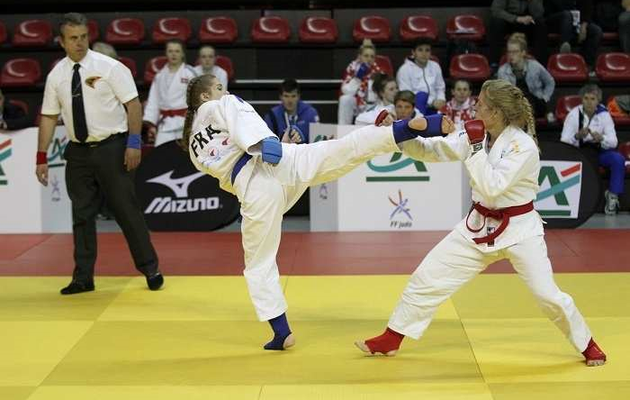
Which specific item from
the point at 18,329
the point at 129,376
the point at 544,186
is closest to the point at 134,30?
the point at 544,186

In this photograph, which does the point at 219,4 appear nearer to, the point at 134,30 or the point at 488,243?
the point at 134,30

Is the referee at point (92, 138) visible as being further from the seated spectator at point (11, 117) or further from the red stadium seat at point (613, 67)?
the red stadium seat at point (613, 67)

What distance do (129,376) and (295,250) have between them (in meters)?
3.90

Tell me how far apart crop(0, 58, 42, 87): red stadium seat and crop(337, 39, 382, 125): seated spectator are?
4.61m

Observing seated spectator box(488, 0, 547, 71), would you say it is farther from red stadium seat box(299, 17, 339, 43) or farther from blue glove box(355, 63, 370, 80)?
blue glove box(355, 63, 370, 80)

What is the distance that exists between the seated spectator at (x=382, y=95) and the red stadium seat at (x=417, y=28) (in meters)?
3.33

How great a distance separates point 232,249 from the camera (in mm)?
9484

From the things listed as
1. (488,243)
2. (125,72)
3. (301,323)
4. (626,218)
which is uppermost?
(125,72)

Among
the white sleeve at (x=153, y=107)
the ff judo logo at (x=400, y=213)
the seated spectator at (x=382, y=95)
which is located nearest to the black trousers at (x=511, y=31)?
the seated spectator at (x=382, y=95)

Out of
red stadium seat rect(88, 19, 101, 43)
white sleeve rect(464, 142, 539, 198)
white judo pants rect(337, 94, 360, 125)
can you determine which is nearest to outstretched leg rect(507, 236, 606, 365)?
white sleeve rect(464, 142, 539, 198)

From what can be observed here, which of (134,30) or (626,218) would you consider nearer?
(626,218)

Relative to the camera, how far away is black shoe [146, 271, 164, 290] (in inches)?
302

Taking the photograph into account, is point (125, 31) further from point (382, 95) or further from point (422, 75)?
point (382, 95)

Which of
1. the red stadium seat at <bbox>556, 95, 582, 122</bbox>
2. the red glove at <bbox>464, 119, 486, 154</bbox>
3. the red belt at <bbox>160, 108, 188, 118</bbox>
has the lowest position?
the red stadium seat at <bbox>556, 95, 582, 122</bbox>
